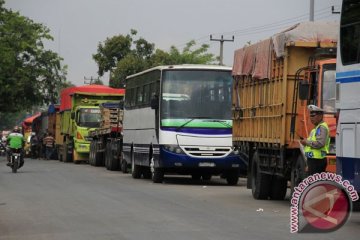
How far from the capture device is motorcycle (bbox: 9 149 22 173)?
32.5 m

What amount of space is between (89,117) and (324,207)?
32740 millimetres

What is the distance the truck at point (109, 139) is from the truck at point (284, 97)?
1414cm

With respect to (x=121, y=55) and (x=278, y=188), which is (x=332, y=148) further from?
(x=121, y=55)

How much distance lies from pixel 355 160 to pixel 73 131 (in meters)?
32.5

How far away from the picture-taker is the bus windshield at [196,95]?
80.2 feet

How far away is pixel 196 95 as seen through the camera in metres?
24.6

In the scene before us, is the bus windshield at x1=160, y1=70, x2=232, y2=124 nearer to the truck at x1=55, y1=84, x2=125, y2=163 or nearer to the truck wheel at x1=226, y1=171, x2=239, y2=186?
the truck wheel at x1=226, y1=171, x2=239, y2=186

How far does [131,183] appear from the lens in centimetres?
2512

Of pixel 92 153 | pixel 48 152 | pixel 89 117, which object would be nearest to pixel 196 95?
pixel 92 153

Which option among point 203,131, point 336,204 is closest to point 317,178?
point 336,204

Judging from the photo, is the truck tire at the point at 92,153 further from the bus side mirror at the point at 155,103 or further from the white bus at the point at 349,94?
the white bus at the point at 349,94

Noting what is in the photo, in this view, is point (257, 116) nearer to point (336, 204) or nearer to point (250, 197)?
point (250, 197)

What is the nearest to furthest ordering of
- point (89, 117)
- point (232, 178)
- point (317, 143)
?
point (317, 143) → point (232, 178) → point (89, 117)

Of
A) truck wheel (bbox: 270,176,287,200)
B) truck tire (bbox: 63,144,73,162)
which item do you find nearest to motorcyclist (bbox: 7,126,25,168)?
truck tire (bbox: 63,144,73,162)
